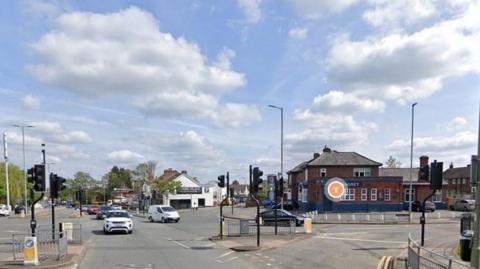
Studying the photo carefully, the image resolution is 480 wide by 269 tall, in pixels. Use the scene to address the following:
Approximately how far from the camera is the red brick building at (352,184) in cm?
6488

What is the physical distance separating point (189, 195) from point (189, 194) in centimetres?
22

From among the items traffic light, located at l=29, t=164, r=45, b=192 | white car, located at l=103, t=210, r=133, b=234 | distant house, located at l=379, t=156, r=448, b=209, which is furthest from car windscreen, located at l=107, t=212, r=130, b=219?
distant house, located at l=379, t=156, r=448, b=209

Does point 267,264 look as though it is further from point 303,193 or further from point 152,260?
point 303,193

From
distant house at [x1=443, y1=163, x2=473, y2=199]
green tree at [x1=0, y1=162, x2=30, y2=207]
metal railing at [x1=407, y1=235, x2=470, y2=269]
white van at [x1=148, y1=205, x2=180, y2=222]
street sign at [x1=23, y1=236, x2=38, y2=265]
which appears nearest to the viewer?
metal railing at [x1=407, y1=235, x2=470, y2=269]

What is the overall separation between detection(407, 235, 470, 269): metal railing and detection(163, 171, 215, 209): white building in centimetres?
9489

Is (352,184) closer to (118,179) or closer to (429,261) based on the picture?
(429,261)

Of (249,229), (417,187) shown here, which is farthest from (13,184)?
(249,229)

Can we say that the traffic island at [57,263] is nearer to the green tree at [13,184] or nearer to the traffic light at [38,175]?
the traffic light at [38,175]

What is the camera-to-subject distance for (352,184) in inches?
2569

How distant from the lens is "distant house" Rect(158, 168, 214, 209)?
11000 centimetres

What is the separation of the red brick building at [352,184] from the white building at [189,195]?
43172mm

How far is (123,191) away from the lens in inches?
6117

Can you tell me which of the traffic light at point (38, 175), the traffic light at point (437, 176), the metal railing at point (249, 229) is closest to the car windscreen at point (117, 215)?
the metal railing at point (249, 229)

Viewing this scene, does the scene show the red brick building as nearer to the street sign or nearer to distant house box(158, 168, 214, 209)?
distant house box(158, 168, 214, 209)
